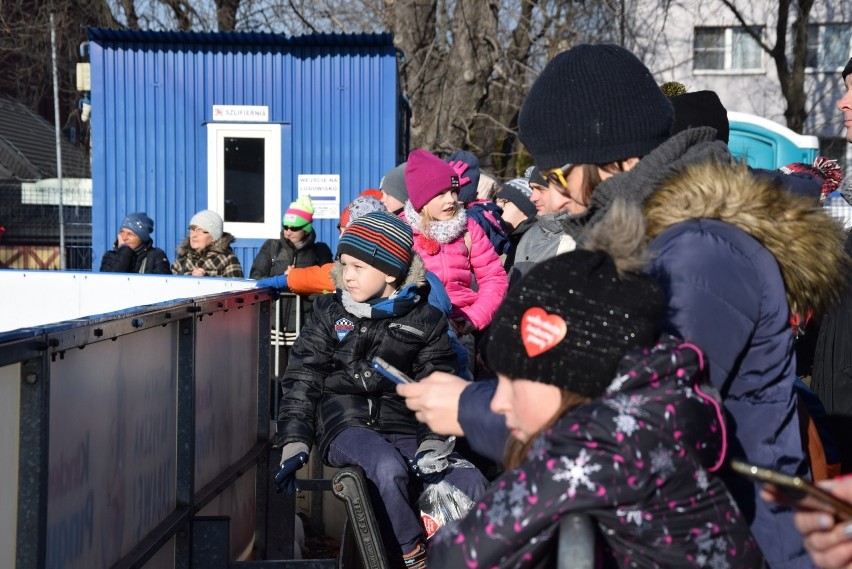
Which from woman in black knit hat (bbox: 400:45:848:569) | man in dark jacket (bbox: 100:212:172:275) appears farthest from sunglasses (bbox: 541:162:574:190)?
man in dark jacket (bbox: 100:212:172:275)

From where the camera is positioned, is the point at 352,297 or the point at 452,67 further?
the point at 452,67

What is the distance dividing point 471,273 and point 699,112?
137 inches

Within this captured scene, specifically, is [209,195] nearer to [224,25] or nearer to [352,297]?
[352,297]

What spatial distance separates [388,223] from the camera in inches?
190

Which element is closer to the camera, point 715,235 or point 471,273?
point 715,235

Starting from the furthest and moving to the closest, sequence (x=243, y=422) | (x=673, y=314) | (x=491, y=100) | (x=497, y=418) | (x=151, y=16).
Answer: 1. (x=151, y=16)
2. (x=491, y=100)
3. (x=243, y=422)
4. (x=497, y=418)
5. (x=673, y=314)

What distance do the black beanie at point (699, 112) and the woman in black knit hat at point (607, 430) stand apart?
1358 millimetres

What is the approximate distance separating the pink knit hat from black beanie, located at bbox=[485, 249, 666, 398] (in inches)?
178

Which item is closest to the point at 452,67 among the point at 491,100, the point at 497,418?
the point at 491,100

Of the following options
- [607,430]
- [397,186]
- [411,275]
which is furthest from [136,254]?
[607,430]

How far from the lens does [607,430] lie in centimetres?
176

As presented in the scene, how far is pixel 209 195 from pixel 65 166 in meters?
25.7

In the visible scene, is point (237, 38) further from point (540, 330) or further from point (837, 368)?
point (540, 330)

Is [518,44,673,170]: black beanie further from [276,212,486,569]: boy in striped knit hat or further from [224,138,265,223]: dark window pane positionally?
[224,138,265,223]: dark window pane
